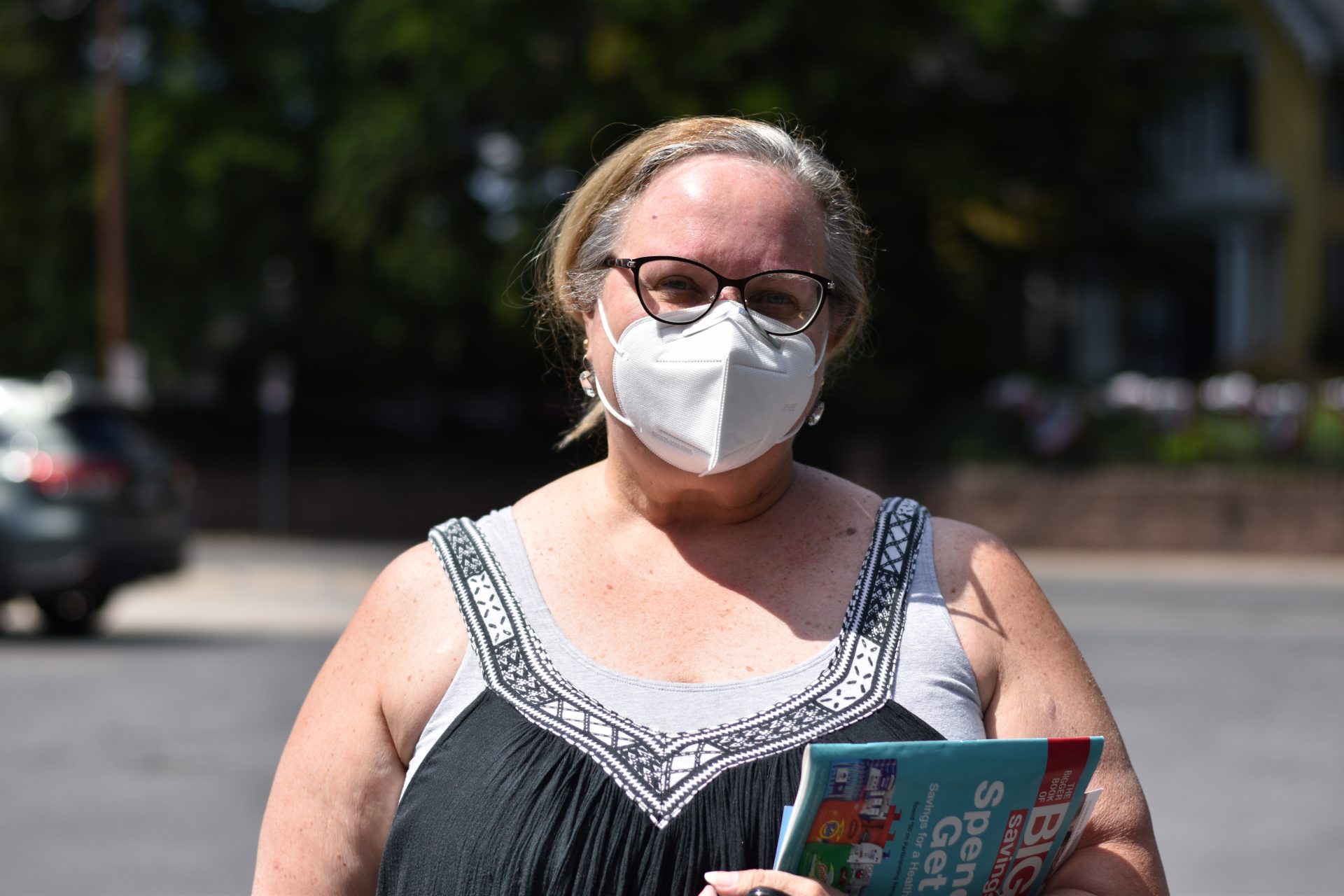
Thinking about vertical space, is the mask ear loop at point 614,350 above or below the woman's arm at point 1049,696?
above

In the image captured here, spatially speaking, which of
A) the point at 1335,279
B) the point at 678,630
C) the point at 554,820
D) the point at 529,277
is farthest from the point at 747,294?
the point at 1335,279

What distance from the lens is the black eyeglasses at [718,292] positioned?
2096mm

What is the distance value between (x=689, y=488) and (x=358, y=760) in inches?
21.1

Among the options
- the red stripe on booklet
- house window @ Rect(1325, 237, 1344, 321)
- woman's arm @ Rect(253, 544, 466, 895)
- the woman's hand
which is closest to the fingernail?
the woman's hand

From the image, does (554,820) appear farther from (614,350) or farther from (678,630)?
(614,350)

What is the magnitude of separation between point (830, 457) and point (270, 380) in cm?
799

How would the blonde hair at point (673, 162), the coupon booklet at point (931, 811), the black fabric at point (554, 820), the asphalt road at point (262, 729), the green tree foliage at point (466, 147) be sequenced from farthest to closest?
the green tree foliage at point (466, 147) < the asphalt road at point (262, 729) < the blonde hair at point (673, 162) < the black fabric at point (554, 820) < the coupon booklet at point (931, 811)

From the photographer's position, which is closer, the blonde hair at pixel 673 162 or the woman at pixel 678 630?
the woman at pixel 678 630

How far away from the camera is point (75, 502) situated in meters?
11.6

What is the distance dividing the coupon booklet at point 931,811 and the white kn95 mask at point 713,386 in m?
0.48

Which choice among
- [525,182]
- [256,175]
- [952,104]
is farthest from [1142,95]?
[256,175]

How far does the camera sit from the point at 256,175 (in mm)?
23000

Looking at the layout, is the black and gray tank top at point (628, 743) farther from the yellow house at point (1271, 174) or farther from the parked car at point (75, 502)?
the yellow house at point (1271, 174)

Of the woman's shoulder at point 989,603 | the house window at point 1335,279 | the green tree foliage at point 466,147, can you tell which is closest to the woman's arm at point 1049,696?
the woman's shoulder at point 989,603
